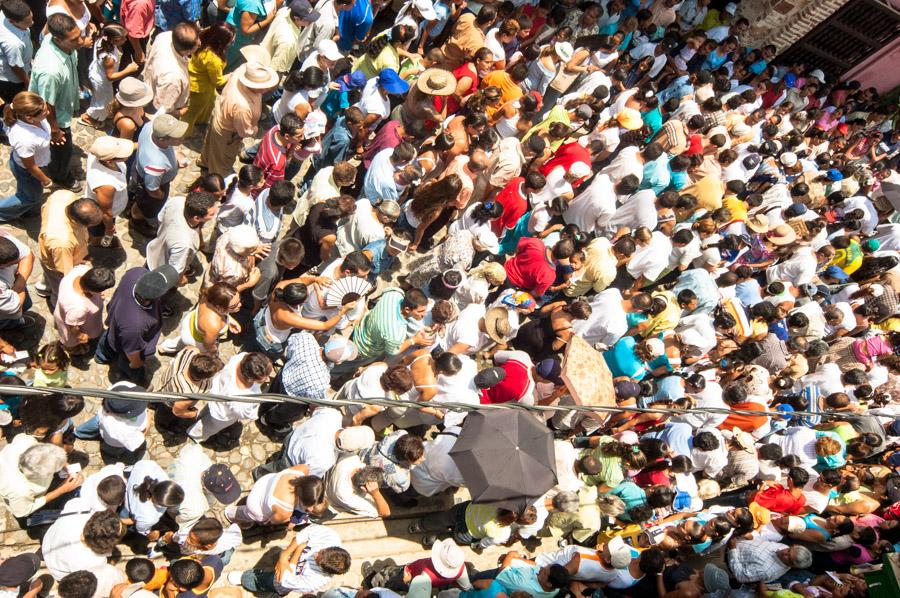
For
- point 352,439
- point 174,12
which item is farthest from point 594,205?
point 174,12

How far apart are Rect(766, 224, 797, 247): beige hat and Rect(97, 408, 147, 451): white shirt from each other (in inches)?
349

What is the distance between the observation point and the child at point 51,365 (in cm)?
520

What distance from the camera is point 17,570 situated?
4.10m

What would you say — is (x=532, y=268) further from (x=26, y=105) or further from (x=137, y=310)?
(x=26, y=105)

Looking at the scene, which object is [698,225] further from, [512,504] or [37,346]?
[37,346]

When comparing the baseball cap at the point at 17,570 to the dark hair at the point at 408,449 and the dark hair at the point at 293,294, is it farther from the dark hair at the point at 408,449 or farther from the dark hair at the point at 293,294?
the dark hair at the point at 408,449

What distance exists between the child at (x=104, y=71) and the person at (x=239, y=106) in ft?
3.52

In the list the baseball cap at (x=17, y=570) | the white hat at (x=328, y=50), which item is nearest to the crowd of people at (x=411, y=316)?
the baseball cap at (x=17, y=570)

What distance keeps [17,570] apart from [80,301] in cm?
197

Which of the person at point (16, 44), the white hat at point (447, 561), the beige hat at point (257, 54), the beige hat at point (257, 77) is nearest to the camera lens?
the white hat at point (447, 561)

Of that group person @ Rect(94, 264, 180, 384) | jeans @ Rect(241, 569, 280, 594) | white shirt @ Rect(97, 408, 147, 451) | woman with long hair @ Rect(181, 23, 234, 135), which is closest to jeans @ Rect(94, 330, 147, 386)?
person @ Rect(94, 264, 180, 384)

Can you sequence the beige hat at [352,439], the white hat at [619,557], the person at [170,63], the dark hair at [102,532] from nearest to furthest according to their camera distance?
the dark hair at [102,532] → the beige hat at [352,439] → the white hat at [619,557] → the person at [170,63]

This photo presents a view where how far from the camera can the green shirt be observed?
18.7 ft

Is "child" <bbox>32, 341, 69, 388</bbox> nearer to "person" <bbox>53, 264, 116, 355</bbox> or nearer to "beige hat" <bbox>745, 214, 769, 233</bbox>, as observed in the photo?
"person" <bbox>53, 264, 116, 355</bbox>
